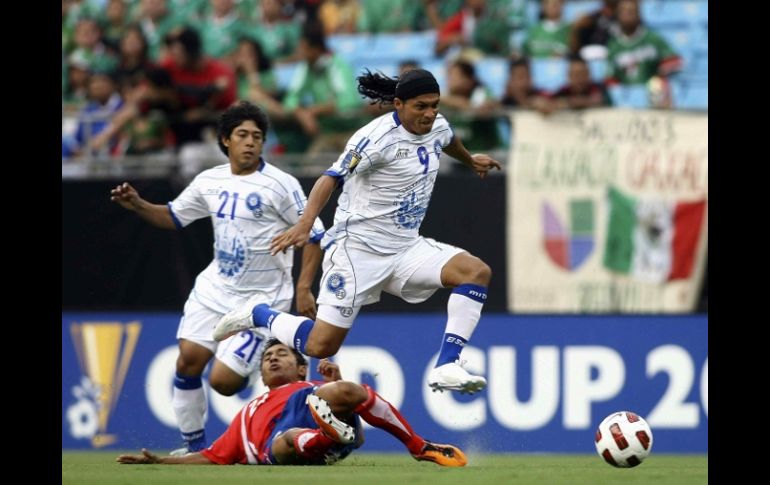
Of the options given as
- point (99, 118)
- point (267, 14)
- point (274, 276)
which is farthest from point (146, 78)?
point (274, 276)

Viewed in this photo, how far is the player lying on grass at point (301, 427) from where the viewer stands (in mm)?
8977

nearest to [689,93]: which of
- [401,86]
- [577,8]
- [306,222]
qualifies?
[577,8]

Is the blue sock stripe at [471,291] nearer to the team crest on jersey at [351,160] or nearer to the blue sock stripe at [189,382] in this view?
the team crest on jersey at [351,160]

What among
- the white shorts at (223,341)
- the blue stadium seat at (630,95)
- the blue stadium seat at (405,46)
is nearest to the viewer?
the white shorts at (223,341)

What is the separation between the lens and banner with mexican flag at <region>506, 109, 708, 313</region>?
42.6 ft

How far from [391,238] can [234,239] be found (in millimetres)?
1467

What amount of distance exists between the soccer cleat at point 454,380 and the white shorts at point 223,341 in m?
2.01

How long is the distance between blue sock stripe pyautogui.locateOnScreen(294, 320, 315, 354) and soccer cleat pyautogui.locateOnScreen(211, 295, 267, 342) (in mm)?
524

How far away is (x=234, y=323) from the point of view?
9930mm

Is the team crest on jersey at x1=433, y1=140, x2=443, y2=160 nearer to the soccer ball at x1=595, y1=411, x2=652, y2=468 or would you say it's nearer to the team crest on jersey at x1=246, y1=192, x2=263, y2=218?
the team crest on jersey at x1=246, y1=192, x2=263, y2=218

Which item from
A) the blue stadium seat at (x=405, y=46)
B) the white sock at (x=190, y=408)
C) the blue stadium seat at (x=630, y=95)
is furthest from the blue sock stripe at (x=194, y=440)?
the blue stadium seat at (x=405, y=46)

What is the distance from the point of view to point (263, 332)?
1004 cm

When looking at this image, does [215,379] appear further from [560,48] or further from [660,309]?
[560,48]

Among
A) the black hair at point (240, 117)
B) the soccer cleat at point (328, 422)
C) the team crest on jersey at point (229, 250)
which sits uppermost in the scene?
the black hair at point (240, 117)
